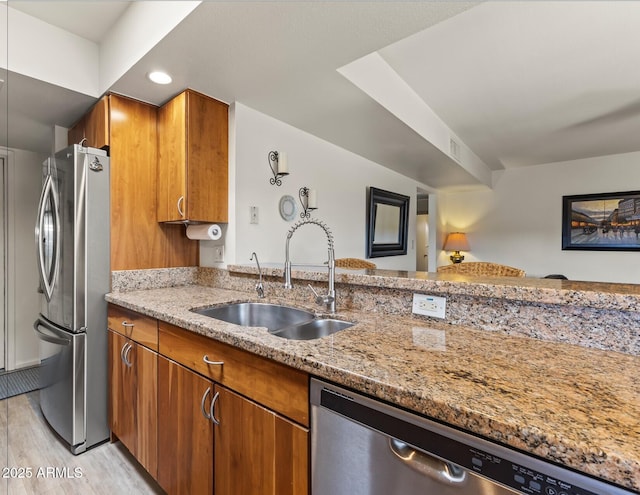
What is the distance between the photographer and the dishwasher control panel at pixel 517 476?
512 mm

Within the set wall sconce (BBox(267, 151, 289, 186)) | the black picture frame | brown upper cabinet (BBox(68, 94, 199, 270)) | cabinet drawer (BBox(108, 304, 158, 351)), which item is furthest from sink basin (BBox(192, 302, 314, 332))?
the black picture frame

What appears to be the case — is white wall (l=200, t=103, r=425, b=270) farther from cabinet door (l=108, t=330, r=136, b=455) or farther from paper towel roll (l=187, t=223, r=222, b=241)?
cabinet door (l=108, t=330, r=136, b=455)

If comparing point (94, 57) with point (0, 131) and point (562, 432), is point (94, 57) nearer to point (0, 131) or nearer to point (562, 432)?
point (0, 131)

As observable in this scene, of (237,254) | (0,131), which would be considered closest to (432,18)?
(237,254)

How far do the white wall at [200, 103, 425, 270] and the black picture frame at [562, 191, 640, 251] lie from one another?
8.58 feet

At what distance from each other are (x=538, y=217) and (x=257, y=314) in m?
4.41

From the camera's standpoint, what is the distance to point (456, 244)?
4.86 m

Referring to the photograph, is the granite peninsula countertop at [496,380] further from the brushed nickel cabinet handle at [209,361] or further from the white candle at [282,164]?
the white candle at [282,164]

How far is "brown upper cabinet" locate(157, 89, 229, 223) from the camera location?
1.85 metres

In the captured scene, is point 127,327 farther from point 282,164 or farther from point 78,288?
point 282,164

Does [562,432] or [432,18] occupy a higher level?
[432,18]

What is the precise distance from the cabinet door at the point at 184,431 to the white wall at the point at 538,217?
14.9 feet

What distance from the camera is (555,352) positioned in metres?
0.90

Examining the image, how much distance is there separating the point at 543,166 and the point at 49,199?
5385 mm
